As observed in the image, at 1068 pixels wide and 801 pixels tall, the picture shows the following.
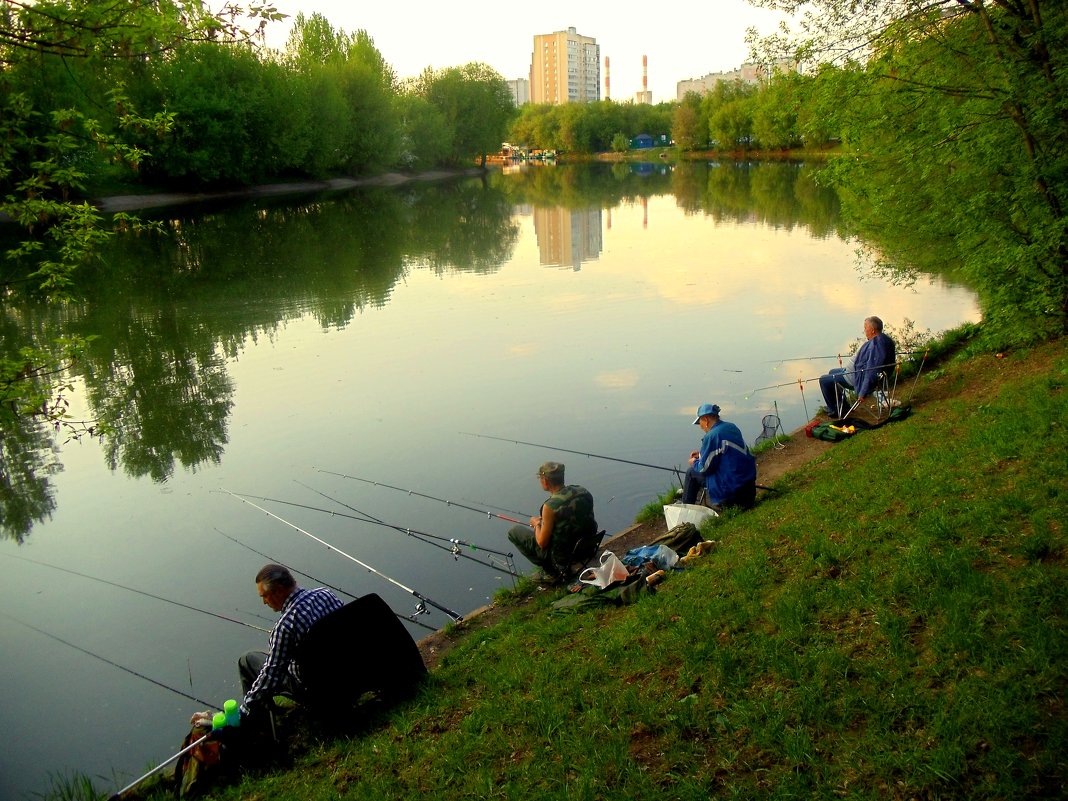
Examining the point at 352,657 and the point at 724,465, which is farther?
the point at 724,465

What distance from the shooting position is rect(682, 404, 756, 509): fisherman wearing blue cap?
7594 mm

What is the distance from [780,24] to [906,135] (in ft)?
8.66

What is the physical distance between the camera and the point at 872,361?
10.5m

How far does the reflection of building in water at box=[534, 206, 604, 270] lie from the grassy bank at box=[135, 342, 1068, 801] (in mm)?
21612

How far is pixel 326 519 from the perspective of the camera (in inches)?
366

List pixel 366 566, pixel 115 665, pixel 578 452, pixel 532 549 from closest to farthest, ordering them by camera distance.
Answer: pixel 115 665 < pixel 532 549 < pixel 366 566 < pixel 578 452

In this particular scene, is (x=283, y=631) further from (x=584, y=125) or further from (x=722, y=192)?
(x=584, y=125)

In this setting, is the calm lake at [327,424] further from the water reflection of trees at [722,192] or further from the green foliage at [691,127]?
the green foliage at [691,127]

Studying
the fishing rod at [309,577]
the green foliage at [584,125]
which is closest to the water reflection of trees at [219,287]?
the fishing rod at [309,577]

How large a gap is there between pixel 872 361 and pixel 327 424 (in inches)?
308

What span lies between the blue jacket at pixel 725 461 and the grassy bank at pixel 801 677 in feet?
3.84

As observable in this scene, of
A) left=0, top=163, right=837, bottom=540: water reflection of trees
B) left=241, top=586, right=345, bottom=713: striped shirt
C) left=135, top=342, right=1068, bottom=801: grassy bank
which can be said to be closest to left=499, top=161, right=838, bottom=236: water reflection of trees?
left=0, top=163, right=837, bottom=540: water reflection of trees

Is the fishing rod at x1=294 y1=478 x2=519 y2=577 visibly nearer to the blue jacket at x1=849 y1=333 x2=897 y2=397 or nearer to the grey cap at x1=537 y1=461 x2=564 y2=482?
the grey cap at x1=537 y1=461 x2=564 y2=482

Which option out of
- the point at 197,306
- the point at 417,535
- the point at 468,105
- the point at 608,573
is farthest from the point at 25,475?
the point at 468,105
